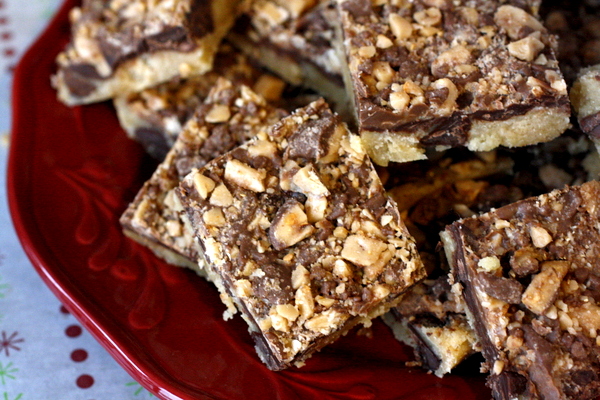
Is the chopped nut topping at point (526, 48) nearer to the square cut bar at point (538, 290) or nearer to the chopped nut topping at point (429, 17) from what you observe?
the chopped nut topping at point (429, 17)

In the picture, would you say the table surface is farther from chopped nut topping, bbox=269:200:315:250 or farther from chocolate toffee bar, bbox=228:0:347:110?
chocolate toffee bar, bbox=228:0:347:110

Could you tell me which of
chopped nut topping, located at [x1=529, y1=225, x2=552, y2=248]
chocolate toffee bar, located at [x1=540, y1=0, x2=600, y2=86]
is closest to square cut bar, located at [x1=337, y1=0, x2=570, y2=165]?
chocolate toffee bar, located at [x1=540, y1=0, x2=600, y2=86]

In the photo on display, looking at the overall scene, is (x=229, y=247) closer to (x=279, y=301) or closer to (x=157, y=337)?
(x=279, y=301)

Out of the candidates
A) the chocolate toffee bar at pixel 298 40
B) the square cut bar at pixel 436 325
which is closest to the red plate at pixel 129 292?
the square cut bar at pixel 436 325

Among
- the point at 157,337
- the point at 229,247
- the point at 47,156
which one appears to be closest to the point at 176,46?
the point at 47,156

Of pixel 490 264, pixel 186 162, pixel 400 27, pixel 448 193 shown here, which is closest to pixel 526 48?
pixel 400 27

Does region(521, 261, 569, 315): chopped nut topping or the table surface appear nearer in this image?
region(521, 261, 569, 315): chopped nut topping
